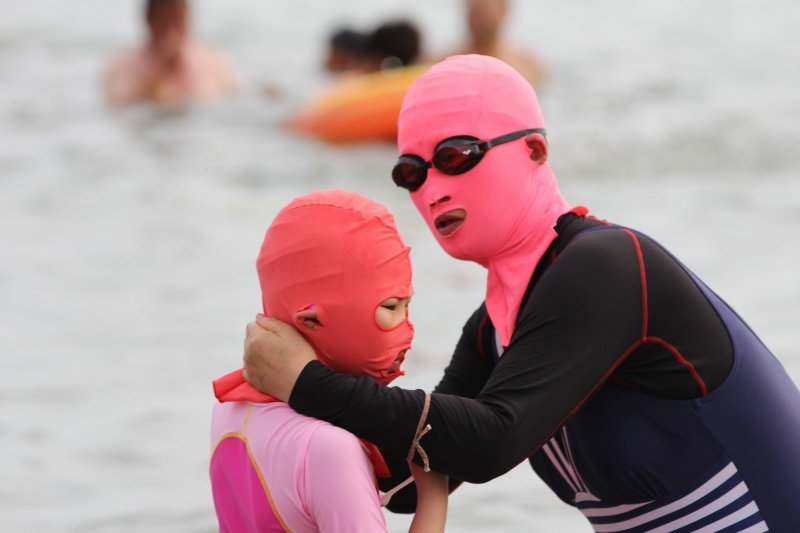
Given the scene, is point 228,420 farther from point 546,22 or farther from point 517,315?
point 546,22

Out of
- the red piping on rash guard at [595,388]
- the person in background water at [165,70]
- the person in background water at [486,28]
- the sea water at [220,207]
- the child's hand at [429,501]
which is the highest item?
the person in background water at [165,70]

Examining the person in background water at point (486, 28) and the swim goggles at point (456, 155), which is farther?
the person in background water at point (486, 28)

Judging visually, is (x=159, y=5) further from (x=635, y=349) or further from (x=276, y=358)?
(x=635, y=349)

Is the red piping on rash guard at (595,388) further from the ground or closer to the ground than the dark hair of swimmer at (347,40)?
closer to the ground

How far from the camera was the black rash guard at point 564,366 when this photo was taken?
2.78 m

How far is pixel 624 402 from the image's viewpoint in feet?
9.78

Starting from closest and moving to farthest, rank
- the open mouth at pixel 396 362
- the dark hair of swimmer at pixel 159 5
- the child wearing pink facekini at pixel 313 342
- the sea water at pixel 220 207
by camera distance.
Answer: the child wearing pink facekini at pixel 313 342 → the open mouth at pixel 396 362 → the sea water at pixel 220 207 → the dark hair of swimmer at pixel 159 5

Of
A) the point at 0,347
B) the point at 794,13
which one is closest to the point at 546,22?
the point at 794,13

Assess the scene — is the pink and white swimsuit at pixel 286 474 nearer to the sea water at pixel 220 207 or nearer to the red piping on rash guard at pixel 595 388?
the red piping on rash guard at pixel 595 388

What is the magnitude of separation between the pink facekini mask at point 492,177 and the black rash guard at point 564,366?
11 cm

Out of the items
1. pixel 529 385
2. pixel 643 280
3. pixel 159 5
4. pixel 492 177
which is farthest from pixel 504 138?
pixel 159 5

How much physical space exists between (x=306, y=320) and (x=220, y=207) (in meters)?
7.43

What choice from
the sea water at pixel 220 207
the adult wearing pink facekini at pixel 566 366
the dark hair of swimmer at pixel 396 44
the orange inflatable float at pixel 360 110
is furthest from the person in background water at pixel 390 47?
the adult wearing pink facekini at pixel 566 366

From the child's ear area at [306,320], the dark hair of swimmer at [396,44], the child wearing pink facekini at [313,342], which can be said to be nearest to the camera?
the child wearing pink facekini at [313,342]
